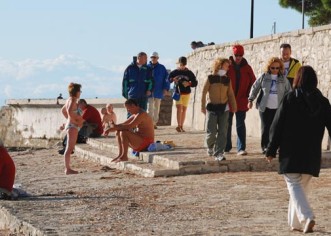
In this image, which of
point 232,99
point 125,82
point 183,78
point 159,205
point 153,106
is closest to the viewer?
point 159,205

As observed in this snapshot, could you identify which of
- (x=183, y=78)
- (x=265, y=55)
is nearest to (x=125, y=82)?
(x=265, y=55)

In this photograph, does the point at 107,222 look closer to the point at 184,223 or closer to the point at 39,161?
the point at 184,223

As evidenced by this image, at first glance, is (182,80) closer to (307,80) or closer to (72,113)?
(72,113)

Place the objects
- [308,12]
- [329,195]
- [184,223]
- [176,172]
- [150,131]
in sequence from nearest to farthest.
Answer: [184,223] < [329,195] < [176,172] < [150,131] < [308,12]

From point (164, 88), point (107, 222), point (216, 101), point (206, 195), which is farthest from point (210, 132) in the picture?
point (164, 88)

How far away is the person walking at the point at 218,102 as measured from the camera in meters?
15.8

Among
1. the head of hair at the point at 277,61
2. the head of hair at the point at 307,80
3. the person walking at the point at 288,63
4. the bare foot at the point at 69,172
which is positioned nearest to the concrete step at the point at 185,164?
the bare foot at the point at 69,172

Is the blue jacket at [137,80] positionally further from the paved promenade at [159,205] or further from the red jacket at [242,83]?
the red jacket at [242,83]

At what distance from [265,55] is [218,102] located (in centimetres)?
575

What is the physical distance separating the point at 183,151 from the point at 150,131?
0.73 metres

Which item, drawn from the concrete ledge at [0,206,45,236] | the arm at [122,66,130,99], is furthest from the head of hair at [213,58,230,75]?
the concrete ledge at [0,206,45,236]

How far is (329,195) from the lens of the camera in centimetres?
1245

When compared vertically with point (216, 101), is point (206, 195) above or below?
below

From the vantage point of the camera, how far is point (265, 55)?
21359mm
